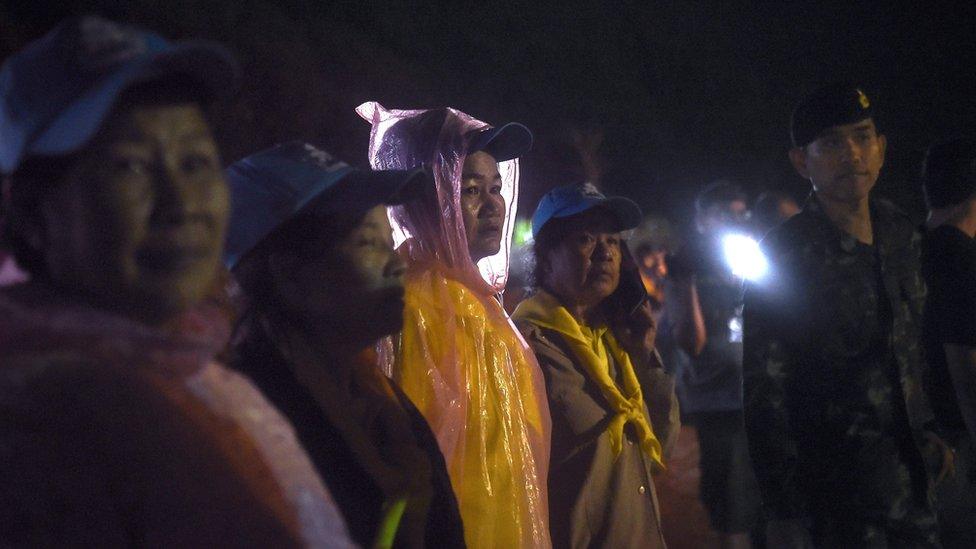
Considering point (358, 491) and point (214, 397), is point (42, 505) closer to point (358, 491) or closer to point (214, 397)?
point (214, 397)

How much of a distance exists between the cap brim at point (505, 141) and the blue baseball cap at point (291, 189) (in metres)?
1.12

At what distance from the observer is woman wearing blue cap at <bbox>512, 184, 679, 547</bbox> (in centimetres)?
282

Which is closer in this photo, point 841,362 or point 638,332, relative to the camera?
point 841,362

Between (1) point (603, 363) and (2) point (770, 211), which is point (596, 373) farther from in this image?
(2) point (770, 211)

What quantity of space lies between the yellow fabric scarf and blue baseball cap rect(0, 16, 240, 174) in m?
2.10

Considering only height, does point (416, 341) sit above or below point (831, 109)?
below

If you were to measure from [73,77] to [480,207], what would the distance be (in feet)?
6.00

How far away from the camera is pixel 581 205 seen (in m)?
3.18

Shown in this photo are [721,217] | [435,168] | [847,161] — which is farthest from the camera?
[721,217]

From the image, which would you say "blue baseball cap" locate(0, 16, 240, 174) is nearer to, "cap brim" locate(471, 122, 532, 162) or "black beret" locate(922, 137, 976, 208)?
"cap brim" locate(471, 122, 532, 162)

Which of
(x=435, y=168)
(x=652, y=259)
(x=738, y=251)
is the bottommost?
(x=652, y=259)

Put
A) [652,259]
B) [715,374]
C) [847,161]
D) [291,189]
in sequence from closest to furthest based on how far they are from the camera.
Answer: [291,189] < [847,161] < [715,374] < [652,259]

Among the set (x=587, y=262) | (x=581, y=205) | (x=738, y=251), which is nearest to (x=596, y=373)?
(x=587, y=262)

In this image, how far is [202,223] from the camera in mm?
1055
